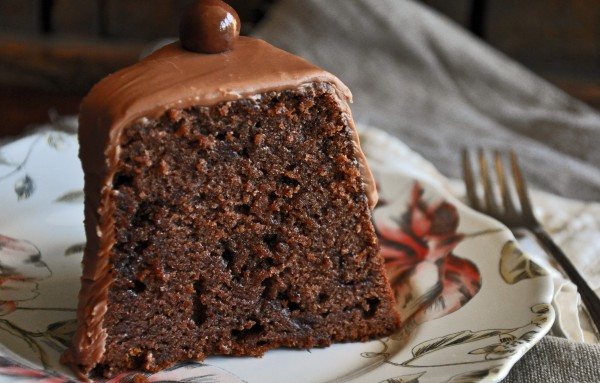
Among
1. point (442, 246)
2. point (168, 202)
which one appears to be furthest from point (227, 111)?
point (442, 246)

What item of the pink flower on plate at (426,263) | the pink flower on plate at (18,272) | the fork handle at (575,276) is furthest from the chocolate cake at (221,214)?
the fork handle at (575,276)

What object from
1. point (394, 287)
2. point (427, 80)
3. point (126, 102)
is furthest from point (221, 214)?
point (427, 80)

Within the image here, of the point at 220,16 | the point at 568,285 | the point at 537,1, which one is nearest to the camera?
the point at 220,16

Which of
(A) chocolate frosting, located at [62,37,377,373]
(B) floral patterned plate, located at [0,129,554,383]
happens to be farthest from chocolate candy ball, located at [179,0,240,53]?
(B) floral patterned plate, located at [0,129,554,383]

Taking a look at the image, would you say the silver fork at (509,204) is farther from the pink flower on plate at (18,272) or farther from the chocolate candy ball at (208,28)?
the pink flower on plate at (18,272)

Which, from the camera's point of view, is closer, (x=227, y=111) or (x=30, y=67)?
(x=227, y=111)

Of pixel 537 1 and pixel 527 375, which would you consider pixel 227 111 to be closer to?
pixel 527 375
